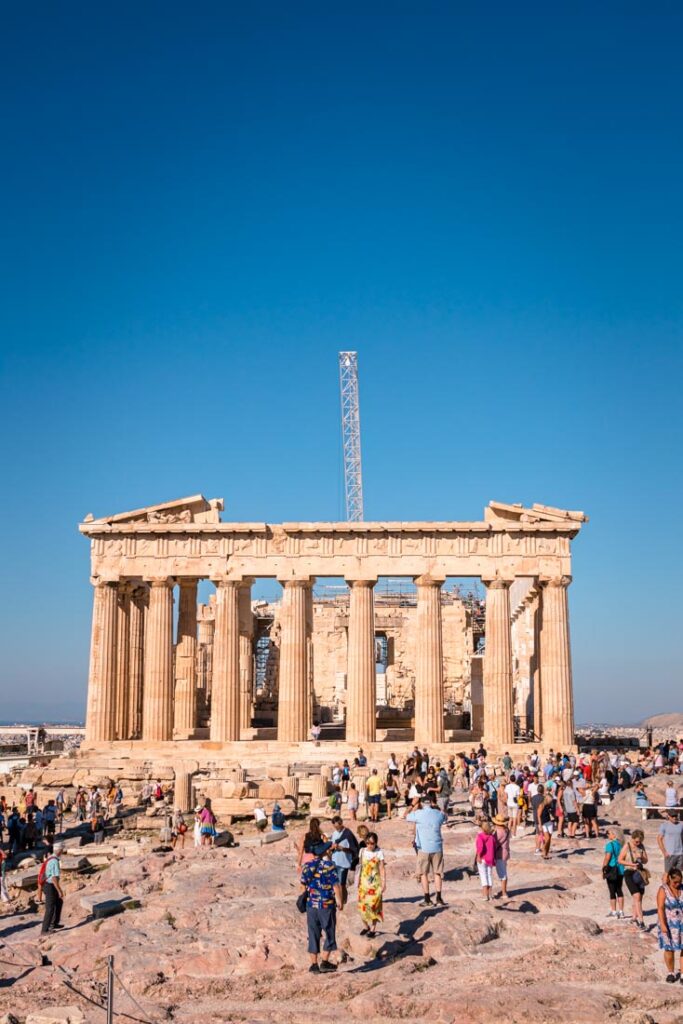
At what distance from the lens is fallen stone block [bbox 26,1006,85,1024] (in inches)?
530

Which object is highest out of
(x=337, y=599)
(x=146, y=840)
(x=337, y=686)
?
(x=337, y=599)

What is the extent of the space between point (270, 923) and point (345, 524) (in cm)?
3015

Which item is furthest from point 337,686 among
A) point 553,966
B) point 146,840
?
point 553,966

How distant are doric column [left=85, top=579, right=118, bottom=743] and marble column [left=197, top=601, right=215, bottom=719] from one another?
396 inches

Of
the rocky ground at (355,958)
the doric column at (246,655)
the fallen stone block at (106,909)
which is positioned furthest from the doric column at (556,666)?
the fallen stone block at (106,909)

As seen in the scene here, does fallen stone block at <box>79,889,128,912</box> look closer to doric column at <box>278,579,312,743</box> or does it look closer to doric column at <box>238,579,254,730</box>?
doric column at <box>278,579,312,743</box>

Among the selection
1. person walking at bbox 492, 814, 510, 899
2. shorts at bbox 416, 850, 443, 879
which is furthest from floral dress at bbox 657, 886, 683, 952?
shorts at bbox 416, 850, 443, 879

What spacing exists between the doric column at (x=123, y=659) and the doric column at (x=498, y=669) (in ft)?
53.0

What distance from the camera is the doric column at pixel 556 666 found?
152 feet

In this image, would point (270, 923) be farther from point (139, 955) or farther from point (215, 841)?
point (215, 841)

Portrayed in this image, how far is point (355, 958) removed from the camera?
1569 centimetres

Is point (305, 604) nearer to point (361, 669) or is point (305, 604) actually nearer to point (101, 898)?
point (361, 669)

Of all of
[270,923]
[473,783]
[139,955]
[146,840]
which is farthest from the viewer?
[473,783]

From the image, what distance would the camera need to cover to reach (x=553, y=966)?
49.3 feet
